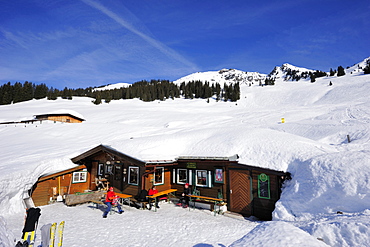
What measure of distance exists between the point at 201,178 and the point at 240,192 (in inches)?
115

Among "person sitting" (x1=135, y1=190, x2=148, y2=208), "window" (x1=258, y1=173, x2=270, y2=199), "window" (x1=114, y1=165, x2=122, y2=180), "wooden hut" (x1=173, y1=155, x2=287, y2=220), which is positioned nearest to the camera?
"wooden hut" (x1=173, y1=155, x2=287, y2=220)

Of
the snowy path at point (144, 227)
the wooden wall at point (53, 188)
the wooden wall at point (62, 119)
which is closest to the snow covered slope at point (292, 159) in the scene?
the wooden wall at point (53, 188)

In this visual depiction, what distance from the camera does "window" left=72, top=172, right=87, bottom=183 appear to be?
665 inches

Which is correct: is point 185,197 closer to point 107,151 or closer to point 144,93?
point 107,151

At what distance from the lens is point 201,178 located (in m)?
14.9

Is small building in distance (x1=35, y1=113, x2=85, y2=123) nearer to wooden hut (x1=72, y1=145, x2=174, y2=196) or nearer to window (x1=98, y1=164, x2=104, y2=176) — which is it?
wooden hut (x1=72, y1=145, x2=174, y2=196)

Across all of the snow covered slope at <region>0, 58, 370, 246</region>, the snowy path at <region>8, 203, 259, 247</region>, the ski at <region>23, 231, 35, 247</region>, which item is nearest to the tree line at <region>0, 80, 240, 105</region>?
the snow covered slope at <region>0, 58, 370, 246</region>

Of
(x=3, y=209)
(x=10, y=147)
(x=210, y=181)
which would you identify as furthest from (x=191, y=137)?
(x=10, y=147)

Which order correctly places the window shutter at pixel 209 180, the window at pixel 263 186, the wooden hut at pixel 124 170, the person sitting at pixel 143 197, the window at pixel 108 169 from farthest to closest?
the window at pixel 108 169 → the wooden hut at pixel 124 170 → the window shutter at pixel 209 180 → the person sitting at pixel 143 197 → the window at pixel 263 186

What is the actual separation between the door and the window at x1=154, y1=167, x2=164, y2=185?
520 cm

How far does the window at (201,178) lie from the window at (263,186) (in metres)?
3.70

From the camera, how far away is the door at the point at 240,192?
1259 centimetres

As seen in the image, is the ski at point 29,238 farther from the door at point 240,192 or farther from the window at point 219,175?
the door at point 240,192

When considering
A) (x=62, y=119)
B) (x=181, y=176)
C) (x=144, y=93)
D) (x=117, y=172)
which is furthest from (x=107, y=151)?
(x=144, y=93)
